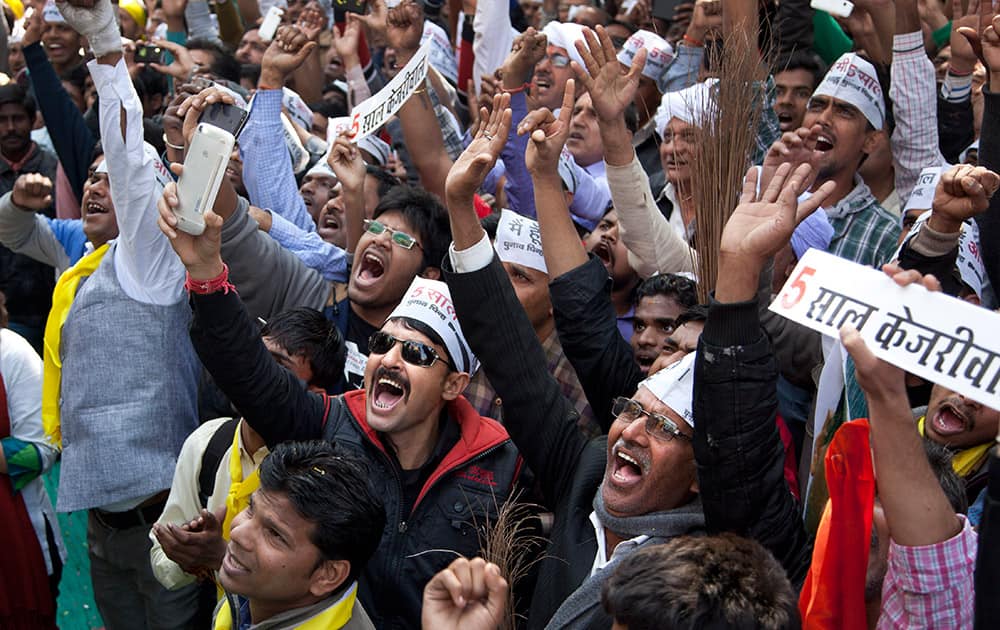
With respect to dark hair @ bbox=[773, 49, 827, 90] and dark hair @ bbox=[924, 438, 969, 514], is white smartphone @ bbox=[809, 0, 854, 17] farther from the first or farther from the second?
dark hair @ bbox=[924, 438, 969, 514]

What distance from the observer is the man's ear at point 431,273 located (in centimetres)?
483

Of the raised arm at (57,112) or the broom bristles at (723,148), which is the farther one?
the raised arm at (57,112)

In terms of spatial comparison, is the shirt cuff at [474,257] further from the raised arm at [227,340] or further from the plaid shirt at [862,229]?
the plaid shirt at [862,229]

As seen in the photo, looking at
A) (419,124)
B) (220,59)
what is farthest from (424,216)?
(220,59)

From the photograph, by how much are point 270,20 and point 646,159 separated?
2758mm

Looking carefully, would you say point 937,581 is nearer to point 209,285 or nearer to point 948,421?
point 948,421

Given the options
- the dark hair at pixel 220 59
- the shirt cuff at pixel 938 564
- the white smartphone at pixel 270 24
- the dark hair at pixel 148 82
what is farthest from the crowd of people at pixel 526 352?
the dark hair at pixel 220 59

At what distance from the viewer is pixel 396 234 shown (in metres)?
4.83

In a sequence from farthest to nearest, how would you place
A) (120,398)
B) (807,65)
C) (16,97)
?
(16,97) < (807,65) < (120,398)

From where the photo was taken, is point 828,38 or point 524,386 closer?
point 524,386

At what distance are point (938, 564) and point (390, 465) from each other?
1.88 m

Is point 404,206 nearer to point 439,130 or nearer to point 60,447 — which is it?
point 439,130

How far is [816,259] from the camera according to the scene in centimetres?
245

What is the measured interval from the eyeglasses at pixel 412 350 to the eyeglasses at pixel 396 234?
2.91ft
